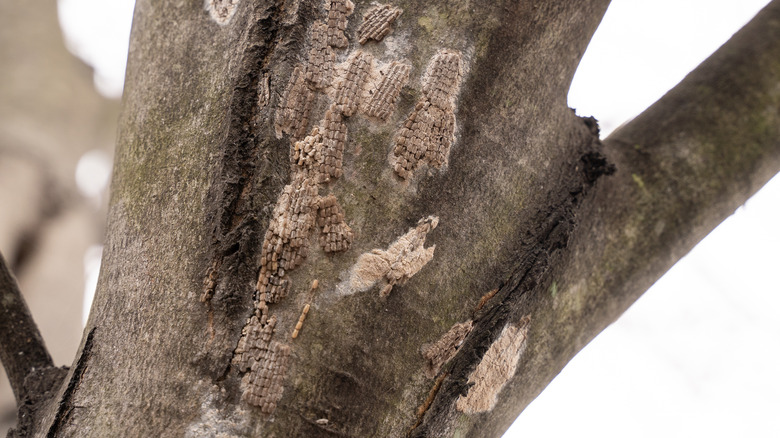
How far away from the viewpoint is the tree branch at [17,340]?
2.53 feet

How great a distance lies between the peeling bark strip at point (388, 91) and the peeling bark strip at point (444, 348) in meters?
0.25

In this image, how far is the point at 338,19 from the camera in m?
0.67

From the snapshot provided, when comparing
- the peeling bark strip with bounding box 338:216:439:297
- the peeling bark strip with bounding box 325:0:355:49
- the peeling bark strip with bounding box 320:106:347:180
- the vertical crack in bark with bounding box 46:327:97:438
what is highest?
the peeling bark strip with bounding box 325:0:355:49

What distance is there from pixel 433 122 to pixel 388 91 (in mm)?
60

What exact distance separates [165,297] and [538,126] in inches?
19.1

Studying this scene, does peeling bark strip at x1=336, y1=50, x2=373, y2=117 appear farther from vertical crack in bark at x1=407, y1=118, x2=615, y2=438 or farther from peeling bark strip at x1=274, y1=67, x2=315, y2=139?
vertical crack in bark at x1=407, y1=118, x2=615, y2=438

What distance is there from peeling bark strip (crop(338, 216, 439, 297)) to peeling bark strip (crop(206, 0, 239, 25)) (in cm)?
33

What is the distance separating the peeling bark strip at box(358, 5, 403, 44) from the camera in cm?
67

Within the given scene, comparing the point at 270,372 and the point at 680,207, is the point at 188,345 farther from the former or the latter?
the point at 680,207

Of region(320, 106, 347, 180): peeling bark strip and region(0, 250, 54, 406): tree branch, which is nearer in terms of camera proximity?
region(320, 106, 347, 180): peeling bark strip

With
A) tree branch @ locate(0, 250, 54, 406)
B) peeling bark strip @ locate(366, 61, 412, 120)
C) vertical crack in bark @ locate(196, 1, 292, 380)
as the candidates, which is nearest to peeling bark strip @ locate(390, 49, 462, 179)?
peeling bark strip @ locate(366, 61, 412, 120)

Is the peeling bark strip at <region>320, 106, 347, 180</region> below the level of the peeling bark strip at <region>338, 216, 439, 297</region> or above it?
above

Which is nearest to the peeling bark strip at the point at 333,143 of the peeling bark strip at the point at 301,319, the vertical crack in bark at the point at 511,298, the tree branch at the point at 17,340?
the peeling bark strip at the point at 301,319

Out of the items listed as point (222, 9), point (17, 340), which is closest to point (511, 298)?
point (222, 9)
